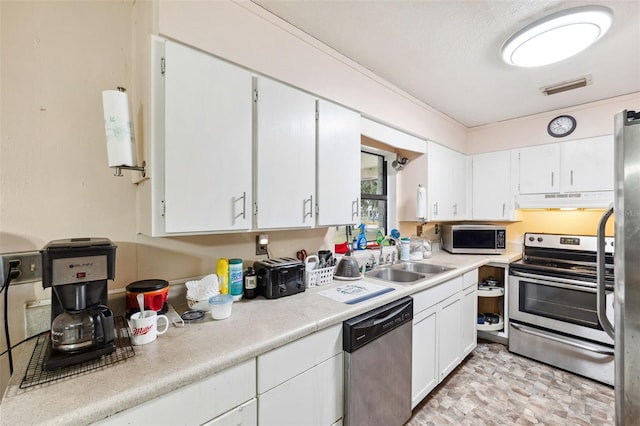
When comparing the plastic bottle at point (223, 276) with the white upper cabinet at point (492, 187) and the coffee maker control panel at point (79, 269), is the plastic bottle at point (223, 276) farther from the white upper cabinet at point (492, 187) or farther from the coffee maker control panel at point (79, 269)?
the white upper cabinet at point (492, 187)

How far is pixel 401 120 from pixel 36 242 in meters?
2.52

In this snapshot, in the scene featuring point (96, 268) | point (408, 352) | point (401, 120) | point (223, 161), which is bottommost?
point (408, 352)

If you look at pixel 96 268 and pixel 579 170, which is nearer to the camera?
pixel 96 268

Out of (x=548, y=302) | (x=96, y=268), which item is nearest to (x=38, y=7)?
(x=96, y=268)

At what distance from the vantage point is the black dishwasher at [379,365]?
1365mm

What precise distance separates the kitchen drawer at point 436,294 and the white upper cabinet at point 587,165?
1.66 metres

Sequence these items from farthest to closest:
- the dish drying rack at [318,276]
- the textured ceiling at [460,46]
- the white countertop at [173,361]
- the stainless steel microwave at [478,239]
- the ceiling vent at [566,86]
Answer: the stainless steel microwave at [478,239]
the ceiling vent at [566,86]
the dish drying rack at [318,276]
the textured ceiling at [460,46]
the white countertop at [173,361]

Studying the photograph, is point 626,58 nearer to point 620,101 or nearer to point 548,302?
point 620,101

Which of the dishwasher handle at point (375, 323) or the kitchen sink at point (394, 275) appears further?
the kitchen sink at point (394, 275)

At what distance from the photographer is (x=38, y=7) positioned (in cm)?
120

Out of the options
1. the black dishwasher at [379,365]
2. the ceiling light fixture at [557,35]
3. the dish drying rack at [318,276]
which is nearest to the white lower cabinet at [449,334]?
the black dishwasher at [379,365]

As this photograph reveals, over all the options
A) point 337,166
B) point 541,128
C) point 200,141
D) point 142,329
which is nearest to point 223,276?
point 142,329

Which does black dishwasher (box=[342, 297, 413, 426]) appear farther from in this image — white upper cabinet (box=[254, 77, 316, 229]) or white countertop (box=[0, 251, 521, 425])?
white upper cabinet (box=[254, 77, 316, 229])

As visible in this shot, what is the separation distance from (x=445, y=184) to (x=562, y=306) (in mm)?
1513
